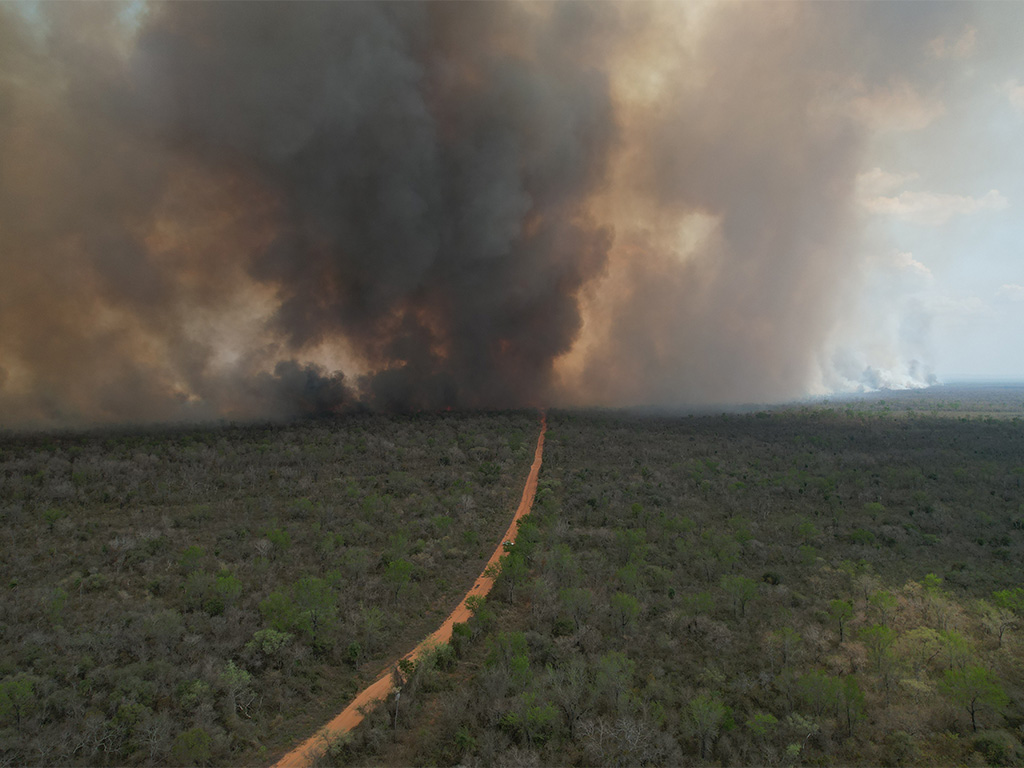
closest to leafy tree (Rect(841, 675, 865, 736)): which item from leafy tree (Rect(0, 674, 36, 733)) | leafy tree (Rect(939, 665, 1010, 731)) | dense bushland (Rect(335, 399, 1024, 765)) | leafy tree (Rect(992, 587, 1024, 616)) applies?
dense bushland (Rect(335, 399, 1024, 765))

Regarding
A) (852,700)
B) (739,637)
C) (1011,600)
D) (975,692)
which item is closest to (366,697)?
(739,637)

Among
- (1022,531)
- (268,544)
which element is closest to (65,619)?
(268,544)

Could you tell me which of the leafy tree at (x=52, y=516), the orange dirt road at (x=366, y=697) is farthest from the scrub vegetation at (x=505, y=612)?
the orange dirt road at (x=366, y=697)

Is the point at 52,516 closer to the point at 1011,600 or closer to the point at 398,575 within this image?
the point at 398,575

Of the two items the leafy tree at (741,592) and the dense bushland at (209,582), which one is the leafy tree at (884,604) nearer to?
the leafy tree at (741,592)

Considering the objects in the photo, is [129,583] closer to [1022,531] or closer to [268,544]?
[268,544]

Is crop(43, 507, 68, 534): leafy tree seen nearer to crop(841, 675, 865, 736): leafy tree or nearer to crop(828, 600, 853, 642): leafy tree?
crop(841, 675, 865, 736): leafy tree
